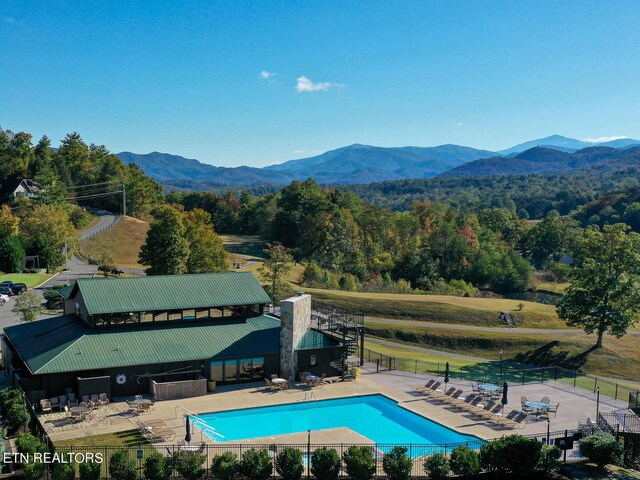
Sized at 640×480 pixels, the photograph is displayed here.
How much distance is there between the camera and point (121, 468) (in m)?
21.9

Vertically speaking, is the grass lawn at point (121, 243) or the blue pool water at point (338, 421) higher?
the grass lawn at point (121, 243)

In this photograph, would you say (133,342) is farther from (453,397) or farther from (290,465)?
(453,397)

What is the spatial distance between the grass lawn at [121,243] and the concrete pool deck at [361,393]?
56.5 meters

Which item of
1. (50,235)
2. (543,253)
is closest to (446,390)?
(50,235)

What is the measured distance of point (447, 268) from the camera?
96.1 meters

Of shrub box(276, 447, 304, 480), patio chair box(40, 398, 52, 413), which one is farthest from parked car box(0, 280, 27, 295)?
shrub box(276, 447, 304, 480)

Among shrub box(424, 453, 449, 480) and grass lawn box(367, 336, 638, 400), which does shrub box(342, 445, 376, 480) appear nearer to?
shrub box(424, 453, 449, 480)

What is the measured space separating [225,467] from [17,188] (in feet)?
325

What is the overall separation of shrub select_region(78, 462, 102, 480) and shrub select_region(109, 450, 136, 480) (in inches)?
17.8

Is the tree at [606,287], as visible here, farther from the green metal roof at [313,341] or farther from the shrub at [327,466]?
the shrub at [327,466]

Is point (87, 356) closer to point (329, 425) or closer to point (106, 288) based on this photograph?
point (106, 288)

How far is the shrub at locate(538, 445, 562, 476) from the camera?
23.8 metres

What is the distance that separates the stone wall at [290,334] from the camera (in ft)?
119

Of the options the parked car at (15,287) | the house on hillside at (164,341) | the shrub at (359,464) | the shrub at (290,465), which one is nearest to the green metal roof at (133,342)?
the house on hillside at (164,341)
